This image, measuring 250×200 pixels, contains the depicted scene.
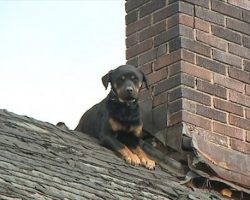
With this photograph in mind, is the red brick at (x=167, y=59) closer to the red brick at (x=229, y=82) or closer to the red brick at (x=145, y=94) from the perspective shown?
the red brick at (x=145, y=94)

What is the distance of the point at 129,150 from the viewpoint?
7730 millimetres

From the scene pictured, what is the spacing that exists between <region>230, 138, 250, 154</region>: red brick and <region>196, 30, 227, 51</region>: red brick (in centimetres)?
85

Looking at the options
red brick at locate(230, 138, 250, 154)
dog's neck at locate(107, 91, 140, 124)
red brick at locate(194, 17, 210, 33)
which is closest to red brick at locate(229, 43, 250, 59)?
red brick at locate(194, 17, 210, 33)

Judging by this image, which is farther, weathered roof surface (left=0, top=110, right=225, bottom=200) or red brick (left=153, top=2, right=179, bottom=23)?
red brick (left=153, top=2, right=179, bottom=23)

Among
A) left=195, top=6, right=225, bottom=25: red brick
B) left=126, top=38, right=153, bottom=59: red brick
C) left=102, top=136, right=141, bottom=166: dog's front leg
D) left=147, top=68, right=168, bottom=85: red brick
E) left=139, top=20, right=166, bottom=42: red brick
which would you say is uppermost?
left=195, top=6, right=225, bottom=25: red brick

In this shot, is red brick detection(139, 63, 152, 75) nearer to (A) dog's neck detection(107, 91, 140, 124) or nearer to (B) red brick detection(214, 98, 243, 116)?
(B) red brick detection(214, 98, 243, 116)

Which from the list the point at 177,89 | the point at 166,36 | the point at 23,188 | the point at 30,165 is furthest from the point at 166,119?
the point at 23,188

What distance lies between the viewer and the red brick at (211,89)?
8289 mm

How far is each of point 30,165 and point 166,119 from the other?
2.00m

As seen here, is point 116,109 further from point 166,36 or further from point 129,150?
point 166,36

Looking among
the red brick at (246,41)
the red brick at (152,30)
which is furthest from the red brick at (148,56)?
the red brick at (246,41)

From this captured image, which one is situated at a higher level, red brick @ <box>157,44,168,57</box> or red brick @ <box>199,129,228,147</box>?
red brick @ <box>157,44,168,57</box>

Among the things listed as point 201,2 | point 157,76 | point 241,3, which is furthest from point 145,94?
point 241,3

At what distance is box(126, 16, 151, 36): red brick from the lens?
8.85 m
